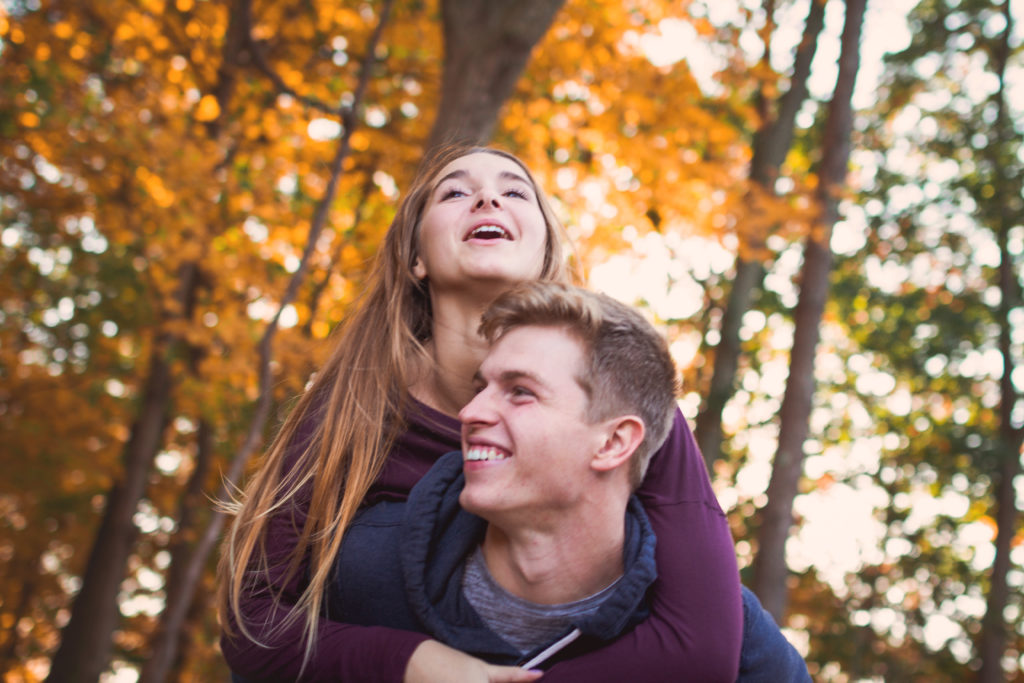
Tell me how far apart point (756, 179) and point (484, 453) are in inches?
349

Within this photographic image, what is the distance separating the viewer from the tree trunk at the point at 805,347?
7520mm

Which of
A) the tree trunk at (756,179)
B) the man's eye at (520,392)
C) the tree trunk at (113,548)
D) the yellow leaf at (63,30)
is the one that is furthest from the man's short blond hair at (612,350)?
the tree trunk at (113,548)

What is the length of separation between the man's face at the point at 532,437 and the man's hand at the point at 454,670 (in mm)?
283

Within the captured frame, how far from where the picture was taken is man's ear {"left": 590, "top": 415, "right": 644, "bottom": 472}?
72.4 inches

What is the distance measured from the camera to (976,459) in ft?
43.1

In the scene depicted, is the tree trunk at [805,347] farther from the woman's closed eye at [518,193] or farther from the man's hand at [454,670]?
the man's hand at [454,670]

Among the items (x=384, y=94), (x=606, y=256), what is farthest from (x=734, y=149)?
(x=384, y=94)

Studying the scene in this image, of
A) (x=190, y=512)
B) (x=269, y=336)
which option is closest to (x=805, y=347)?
(x=269, y=336)

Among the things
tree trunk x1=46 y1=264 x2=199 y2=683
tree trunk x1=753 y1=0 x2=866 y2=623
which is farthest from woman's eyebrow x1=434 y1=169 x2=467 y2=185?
tree trunk x1=46 y1=264 x2=199 y2=683

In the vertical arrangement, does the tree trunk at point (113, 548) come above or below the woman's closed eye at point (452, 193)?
below

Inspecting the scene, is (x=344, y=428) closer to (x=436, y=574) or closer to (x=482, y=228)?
(x=436, y=574)

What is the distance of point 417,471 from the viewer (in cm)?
238

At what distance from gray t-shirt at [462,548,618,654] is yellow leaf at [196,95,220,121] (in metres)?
8.23

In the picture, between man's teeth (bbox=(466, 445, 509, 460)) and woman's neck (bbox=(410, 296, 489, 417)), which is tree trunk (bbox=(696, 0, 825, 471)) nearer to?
woman's neck (bbox=(410, 296, 489, 417))
